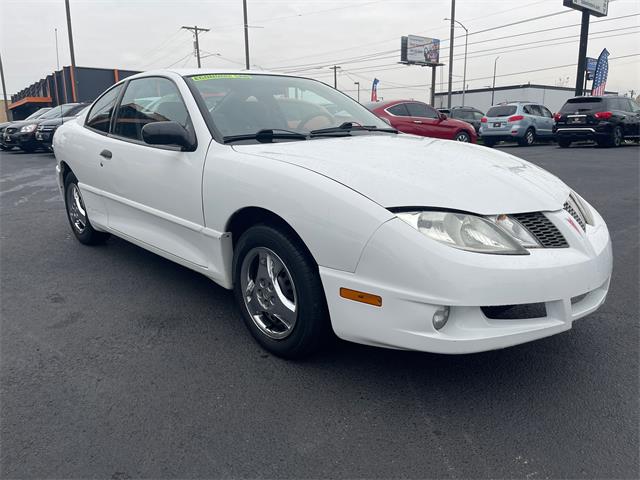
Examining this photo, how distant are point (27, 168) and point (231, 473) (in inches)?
490

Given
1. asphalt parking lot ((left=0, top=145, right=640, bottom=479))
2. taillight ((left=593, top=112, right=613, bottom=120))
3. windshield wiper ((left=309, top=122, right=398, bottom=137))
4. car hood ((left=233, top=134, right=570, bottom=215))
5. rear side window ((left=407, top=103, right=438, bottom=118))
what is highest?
rear side window ((left=407, top=103, right=438, bottom=118))

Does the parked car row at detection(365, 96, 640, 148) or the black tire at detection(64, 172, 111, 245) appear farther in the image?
the parked car row at detection(365, 96, 640, 148)

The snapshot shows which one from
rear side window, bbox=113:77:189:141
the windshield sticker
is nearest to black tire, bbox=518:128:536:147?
the windshield sticker

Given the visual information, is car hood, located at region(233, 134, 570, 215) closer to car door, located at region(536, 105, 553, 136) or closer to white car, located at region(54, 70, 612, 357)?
white car, located at region(54, 70, 612, 357)

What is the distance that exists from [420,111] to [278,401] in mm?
12374

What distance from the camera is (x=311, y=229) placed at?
233cm

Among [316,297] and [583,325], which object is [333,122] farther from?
[583,325]

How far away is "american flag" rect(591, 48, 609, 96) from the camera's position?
25.3 meters

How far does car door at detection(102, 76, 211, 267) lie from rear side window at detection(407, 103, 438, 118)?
10319 millimetres

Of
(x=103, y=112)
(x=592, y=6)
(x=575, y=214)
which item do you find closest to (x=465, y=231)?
(x=575, y=214)

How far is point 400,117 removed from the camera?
13.0 meters

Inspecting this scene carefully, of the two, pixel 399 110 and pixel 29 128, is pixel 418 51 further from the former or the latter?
pixel 29 128

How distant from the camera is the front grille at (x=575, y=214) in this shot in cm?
258

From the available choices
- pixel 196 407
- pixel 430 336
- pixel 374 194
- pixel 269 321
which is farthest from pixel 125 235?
pixel 430 336
